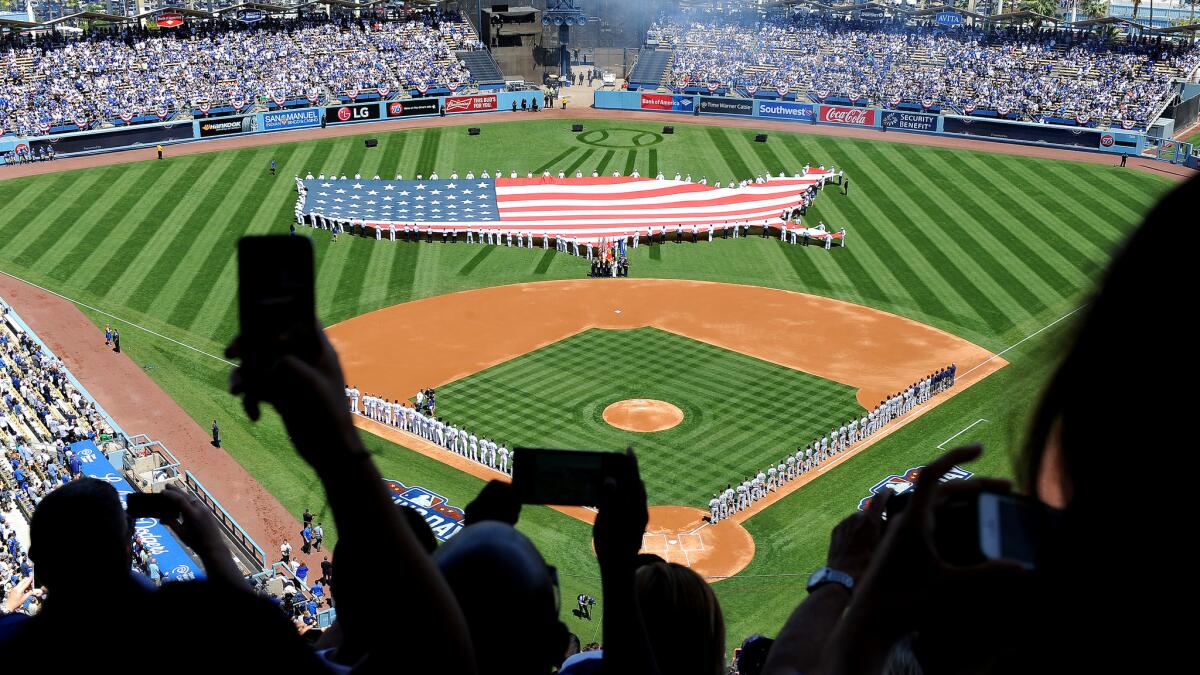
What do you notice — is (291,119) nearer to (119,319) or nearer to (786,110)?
(119,319)

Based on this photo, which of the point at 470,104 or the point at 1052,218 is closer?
the point at 1052,218

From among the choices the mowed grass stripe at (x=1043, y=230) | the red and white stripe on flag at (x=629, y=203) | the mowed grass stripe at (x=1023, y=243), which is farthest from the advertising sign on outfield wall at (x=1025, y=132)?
the red and white stripe on flag at (x=629, y=203)

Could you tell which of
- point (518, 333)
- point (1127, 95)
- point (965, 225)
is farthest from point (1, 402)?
point (1127, 95)

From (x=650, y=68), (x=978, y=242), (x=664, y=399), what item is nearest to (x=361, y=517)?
(x=664, y=399)

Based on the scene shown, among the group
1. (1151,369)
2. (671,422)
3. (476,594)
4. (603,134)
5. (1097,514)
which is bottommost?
(671,422)

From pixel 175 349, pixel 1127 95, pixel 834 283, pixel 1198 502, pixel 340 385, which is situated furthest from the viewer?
pixel 1127 95

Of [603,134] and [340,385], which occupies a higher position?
[340,385]

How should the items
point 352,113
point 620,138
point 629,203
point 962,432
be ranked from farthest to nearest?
point 352,113 → point 620,138 → point 629,203 → point 962,432

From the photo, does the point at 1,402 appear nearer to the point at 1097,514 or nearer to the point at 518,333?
the point at 518,333
